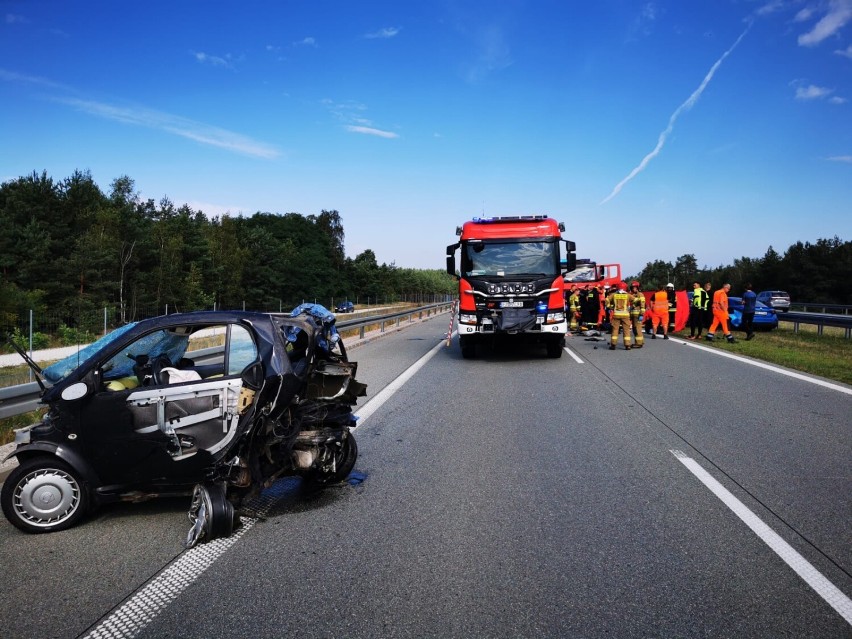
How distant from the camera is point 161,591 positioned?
334 centimetres

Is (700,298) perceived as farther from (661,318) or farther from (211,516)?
(211,516)

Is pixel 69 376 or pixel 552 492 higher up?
pixel 69 376

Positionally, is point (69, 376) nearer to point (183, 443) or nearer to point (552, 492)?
point (183, 443)

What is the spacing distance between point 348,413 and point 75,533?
2.12 metres

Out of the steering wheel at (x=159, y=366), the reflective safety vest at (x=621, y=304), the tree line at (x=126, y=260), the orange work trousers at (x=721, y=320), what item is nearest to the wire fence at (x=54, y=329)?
the tree line at (x=126, y=260)

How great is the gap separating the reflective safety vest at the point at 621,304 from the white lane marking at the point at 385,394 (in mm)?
5291

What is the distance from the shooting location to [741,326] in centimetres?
2281

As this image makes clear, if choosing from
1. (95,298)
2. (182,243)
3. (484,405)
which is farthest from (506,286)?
(182,243)

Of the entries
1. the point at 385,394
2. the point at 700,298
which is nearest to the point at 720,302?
the point at 700,298

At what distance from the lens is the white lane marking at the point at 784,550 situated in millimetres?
3131

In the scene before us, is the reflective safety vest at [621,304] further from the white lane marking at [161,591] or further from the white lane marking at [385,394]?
the white lane marking at [161,591]

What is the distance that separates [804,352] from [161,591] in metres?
17.5

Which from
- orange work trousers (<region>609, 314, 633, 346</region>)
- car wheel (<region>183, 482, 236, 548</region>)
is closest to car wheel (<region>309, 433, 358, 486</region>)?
car wheel (<region>183, 482, 236, 548</region>)

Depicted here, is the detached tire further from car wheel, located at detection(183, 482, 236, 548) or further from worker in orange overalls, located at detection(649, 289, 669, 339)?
car wheel, located at detection(183, 482, 236, 548)
